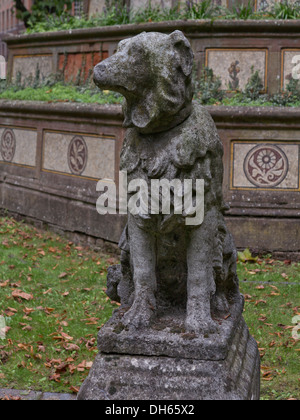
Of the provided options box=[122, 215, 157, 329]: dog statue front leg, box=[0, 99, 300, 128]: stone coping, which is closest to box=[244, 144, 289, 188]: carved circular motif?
box=[0, 99, 300, 128]: stone coping

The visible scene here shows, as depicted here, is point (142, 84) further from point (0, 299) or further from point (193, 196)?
point (0, 299)

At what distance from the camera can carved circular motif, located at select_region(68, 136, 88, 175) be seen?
8664 mm

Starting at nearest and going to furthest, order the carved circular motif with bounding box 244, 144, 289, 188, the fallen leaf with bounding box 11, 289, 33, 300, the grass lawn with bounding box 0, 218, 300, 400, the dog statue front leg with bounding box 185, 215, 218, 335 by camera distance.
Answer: the dog statue front leg with bounding box 185, 215, 218, 335 → the grass lawn with bounding box 0, 218, 300, 400 → the fallen leaf with bounding box 11, 289, 33, 300 → the carved circular motif with bounding box 244, 144, 289, 188

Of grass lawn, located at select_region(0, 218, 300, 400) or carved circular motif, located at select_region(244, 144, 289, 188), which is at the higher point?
carved circular motif, located at select_region(244, 144, 289, 188)

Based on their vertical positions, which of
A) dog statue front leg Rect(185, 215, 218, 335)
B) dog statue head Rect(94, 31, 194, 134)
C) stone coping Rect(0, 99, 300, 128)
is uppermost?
stone coping Rect(0, 99, 300, 128)

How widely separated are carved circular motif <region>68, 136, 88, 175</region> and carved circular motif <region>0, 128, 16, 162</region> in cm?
186

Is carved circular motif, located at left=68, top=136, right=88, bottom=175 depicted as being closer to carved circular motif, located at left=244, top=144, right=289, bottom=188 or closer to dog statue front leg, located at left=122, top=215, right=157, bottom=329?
carved circular motif, located at left=244, top=144, right=289, bottom=188

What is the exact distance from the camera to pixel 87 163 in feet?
28.2

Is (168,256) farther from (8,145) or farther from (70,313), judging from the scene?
(8,145)

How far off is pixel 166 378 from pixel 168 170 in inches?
42.0

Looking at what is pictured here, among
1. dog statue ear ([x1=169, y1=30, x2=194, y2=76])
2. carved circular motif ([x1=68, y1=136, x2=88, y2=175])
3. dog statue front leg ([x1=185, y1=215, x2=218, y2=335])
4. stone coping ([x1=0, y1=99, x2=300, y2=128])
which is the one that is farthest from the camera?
carved circular motif ([x1=68, y1=136, x2=88, y2=175])

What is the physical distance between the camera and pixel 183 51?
3.27m

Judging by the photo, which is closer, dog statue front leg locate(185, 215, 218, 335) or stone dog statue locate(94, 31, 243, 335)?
stone dog statue locate(94, 31, 243, 335)
